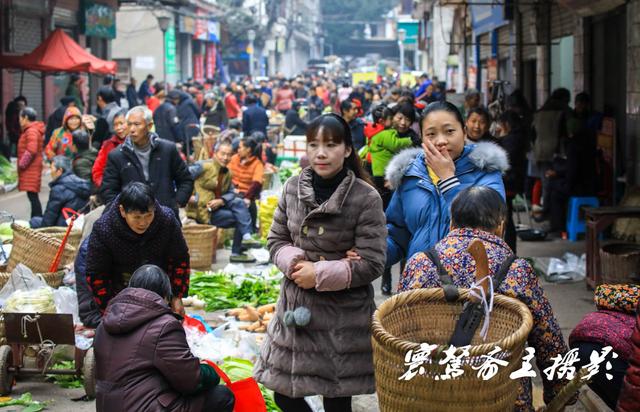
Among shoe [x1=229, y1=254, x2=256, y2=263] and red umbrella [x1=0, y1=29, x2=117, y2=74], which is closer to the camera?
shoe [x1=229, y1=254, x2=256, y2=263]

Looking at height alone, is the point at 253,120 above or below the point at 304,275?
above

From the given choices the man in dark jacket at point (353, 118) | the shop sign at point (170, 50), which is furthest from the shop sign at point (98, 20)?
the man in dark jacket at point (353, 118)

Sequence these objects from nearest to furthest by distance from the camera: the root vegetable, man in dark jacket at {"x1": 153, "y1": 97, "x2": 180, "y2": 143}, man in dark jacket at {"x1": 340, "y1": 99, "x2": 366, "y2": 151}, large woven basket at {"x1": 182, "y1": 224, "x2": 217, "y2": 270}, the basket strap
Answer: the basket strap
the root vegetable
large woven basket at {"x1": 182, "y1": 224, "x2": 217, "y2": 270}
man in dark jacket at {"x1": 340, "y1": 99, "x2": 366, "y2": 151}
man in dark jacket at {"x1": 153, "y1": 97, "x2": 180, "y2": 143}

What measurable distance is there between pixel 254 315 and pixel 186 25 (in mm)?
35226

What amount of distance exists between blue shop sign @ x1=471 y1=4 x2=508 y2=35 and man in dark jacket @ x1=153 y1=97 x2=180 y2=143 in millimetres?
6661

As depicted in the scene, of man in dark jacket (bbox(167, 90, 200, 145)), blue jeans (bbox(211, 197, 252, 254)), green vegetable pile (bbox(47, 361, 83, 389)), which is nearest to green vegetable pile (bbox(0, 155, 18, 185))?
man in dark jacket (bbox(167, 90, 200, 145))

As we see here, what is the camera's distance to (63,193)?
980 centimetres

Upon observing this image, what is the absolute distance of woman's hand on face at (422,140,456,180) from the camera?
4422 mm

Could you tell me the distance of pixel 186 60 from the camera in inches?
1722

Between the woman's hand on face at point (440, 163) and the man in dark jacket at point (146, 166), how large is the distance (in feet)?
11.6

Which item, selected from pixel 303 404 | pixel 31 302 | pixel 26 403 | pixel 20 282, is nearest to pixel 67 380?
pixel 26 403

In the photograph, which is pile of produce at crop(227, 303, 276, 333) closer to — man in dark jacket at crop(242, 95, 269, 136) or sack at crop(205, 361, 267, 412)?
sack at crop(205, 361, 267, 412)

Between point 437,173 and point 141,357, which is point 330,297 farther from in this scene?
point 141,357

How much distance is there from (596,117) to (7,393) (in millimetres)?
8414
